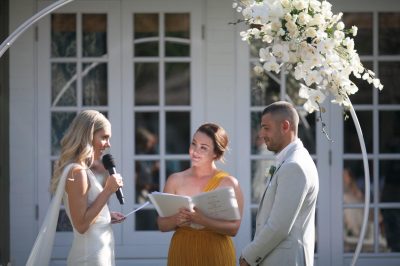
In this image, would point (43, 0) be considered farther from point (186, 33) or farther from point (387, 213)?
point (387, 213)

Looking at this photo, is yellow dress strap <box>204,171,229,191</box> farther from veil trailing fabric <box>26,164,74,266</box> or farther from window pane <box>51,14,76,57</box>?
window pane <box>51,14,76,57</box>

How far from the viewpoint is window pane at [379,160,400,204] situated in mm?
8367

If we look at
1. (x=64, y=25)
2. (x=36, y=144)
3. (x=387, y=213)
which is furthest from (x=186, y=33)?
(x=387, y=213)

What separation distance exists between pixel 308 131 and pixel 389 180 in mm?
883

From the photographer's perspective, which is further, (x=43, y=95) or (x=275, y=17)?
(x=43, y=95)

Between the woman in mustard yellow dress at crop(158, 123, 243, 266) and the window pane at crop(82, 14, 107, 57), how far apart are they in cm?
281

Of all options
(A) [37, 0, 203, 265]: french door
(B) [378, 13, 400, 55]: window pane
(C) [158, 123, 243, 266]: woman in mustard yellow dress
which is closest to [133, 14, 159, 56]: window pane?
(A) [37, 0, 203, 265]: french door

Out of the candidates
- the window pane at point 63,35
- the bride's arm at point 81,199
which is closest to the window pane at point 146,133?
the window pane at point 63,35

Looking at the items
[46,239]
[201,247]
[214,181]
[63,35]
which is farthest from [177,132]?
[46,239]

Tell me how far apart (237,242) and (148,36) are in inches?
79.9

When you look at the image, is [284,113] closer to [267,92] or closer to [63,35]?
[267,92]

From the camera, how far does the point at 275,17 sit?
528 cm

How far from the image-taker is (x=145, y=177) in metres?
8.27

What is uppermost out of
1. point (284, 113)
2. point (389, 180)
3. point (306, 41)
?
point (306, 41)
